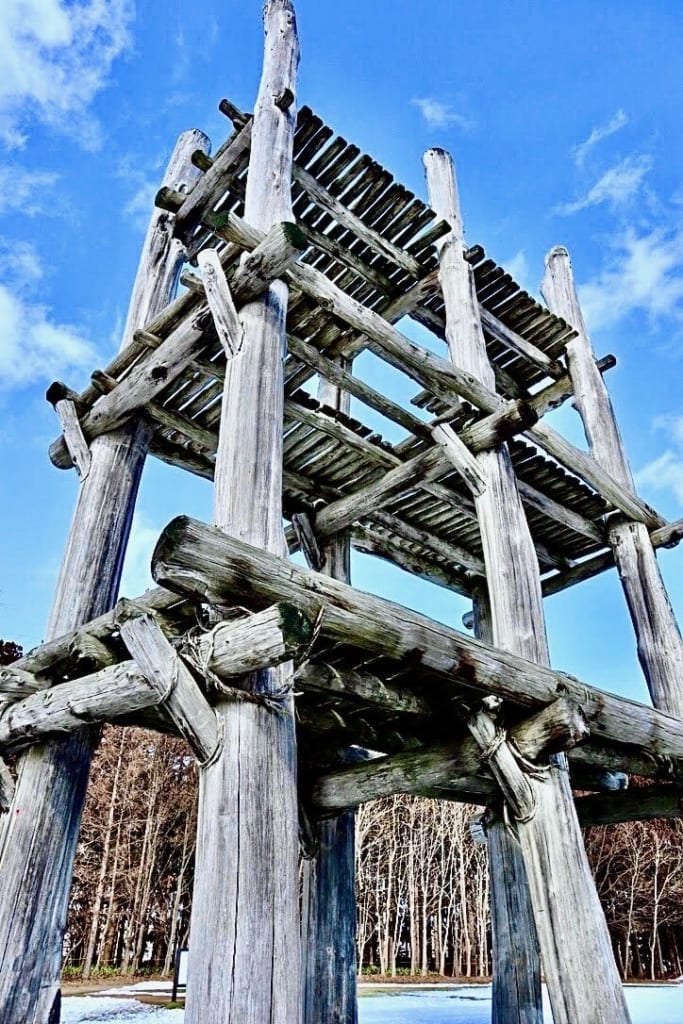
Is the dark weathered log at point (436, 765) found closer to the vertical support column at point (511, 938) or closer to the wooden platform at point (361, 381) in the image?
the vertical support column at point (511, 938)

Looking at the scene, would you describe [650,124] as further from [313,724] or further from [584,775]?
[313,724]

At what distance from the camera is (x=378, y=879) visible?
24.1m

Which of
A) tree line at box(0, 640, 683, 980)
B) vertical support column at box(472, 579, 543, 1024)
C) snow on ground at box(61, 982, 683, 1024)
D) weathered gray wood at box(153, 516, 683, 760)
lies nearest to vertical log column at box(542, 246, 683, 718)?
weathered gray wood at box(153, 516, 683, 760)

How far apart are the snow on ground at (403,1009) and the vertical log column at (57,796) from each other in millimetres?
6832

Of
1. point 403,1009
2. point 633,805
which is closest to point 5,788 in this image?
point 633,805

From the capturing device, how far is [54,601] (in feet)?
16.3

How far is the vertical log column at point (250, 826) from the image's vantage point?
2594 millimetres

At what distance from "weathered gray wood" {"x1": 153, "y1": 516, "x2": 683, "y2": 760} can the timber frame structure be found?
0.02 metres

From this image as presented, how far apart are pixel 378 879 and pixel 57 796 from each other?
75.1ft

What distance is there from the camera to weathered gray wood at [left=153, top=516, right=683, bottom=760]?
2762 millimetres

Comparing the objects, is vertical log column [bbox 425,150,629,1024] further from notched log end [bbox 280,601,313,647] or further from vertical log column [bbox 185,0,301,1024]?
notched log end [bbox 280,601,313,647]

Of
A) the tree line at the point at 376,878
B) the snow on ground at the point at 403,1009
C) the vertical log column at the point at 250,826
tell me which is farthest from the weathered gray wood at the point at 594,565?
the tree line at the point at 376,878

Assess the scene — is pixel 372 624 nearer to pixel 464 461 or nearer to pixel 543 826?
pixel 543 826

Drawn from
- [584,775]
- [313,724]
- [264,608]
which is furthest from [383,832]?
[264,608]
